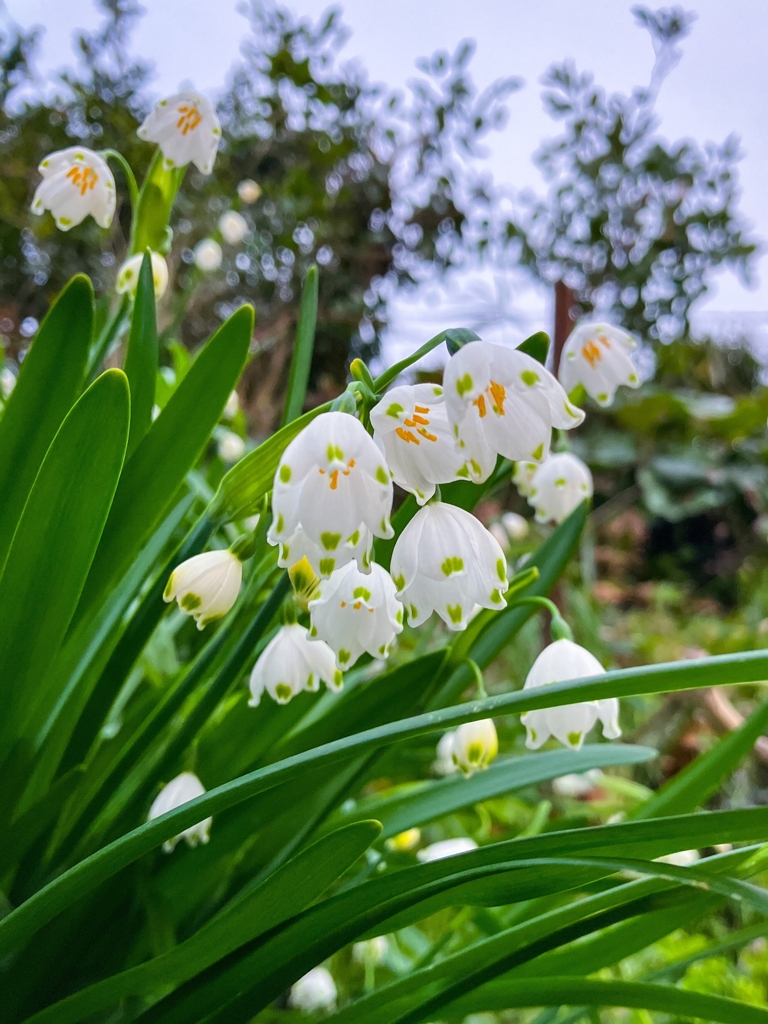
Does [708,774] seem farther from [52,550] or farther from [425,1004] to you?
[52,550]

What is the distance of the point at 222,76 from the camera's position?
6.49 ft

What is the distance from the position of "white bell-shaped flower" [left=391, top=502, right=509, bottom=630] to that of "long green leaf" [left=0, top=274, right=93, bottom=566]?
0.59ft

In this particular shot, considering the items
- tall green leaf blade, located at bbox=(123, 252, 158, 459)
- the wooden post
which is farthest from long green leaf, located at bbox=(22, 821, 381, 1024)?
the wooden post

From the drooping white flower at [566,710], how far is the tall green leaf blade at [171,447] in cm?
19

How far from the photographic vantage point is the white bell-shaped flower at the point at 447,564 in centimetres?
24

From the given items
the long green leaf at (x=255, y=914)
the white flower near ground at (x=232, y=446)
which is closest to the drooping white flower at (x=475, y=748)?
the long green leaf at (x=255, y=914)

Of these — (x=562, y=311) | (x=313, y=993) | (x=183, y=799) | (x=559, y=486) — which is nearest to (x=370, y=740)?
(x=183, y=799)

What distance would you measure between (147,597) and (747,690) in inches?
43.9

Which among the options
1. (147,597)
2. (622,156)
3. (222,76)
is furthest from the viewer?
(622,156)

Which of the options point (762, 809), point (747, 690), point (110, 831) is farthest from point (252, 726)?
point (747, 690)

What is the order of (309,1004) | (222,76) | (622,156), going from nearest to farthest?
1. (309,1004)
2. (222,76)
3. (622,156)

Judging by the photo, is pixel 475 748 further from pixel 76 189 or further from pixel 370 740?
pixel 76 189

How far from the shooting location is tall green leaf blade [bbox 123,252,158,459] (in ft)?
1.15

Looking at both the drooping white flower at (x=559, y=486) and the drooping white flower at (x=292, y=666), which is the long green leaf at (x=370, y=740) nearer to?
the drooping white flower at (x=292, y=666)
